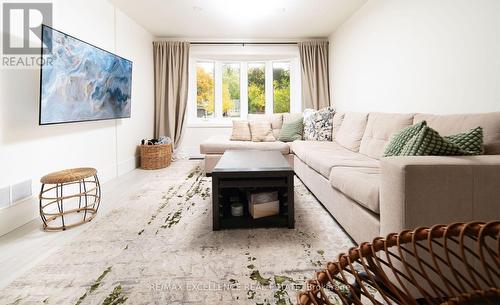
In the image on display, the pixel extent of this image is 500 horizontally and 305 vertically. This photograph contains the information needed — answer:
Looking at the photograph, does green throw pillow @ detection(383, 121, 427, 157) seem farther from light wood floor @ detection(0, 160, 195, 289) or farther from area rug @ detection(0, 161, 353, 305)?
light wood floor @ detection(0, 160, 195, 289)

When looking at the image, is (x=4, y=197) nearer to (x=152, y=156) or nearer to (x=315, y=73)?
(x=152, y=156)

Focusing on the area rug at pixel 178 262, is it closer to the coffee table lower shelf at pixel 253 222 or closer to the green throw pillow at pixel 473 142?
the coffee table lower shelf at pixel 253 222

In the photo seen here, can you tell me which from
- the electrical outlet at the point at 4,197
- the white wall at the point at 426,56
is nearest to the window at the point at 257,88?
the white wall at the point at 426,56

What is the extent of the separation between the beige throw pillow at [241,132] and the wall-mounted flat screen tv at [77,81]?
5.57 ft

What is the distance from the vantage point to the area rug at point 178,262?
1359mm

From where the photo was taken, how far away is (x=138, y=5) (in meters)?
3.75

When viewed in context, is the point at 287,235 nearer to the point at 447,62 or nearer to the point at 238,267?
the point at 238,267

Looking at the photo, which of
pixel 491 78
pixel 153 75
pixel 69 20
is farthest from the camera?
pixel 153 75

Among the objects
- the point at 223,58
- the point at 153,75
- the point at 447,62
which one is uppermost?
the point at 223,58

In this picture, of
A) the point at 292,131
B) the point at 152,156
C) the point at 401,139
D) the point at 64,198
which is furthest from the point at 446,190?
the point at 152,156

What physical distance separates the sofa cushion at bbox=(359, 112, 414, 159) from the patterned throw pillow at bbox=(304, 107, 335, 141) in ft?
3.34

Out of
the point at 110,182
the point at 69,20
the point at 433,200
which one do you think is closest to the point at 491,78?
the point at 433,200

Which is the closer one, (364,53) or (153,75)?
(364,53)

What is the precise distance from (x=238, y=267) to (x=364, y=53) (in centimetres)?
342
